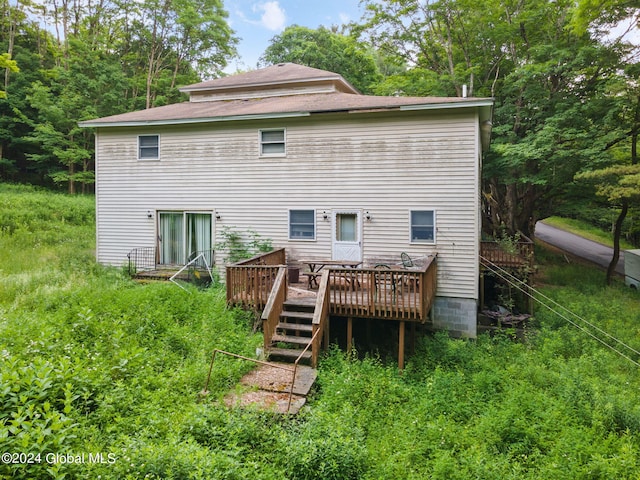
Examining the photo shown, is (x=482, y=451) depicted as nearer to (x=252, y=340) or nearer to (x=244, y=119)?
(x=252, y=340)

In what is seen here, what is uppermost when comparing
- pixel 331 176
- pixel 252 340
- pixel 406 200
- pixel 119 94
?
pixel 119 94

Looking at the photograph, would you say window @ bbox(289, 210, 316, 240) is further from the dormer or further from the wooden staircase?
the dormer

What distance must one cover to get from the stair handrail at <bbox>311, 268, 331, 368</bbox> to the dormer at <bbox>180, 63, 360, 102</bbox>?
335 inches

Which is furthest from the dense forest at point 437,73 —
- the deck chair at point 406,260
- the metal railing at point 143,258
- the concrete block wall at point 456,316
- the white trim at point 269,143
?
the white trim at point 269,143

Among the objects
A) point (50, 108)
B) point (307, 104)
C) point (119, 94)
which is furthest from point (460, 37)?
point (50, 108)

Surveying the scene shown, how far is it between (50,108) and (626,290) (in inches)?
1185

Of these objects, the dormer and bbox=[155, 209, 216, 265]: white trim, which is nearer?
bbox=[155, 209, 216, 265]: white trim

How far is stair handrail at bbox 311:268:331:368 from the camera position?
6.56 m

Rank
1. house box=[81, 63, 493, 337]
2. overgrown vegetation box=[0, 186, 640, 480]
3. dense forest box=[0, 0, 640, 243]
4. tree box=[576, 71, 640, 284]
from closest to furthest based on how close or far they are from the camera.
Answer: overgrown vegetation box=[0, 186, 640, 480] < house box=[81, 63, 493, 337] < tree box=[576, 71, 640, 284] < dense forest box=[0, 0, 640, 243]

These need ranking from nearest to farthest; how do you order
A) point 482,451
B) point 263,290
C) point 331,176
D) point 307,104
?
point 482,451, point 263,290, point 331,176, point 307,104

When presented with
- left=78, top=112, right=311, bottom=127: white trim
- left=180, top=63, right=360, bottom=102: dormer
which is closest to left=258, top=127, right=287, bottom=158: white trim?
left=78, top=112, right=311, bottom=127: white trim

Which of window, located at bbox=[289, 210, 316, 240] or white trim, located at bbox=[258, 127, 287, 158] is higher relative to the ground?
white trim, located at bbox=[258, 127, 287, 158]

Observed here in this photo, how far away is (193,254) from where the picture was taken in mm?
11930

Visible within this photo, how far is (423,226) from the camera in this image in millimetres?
9984
